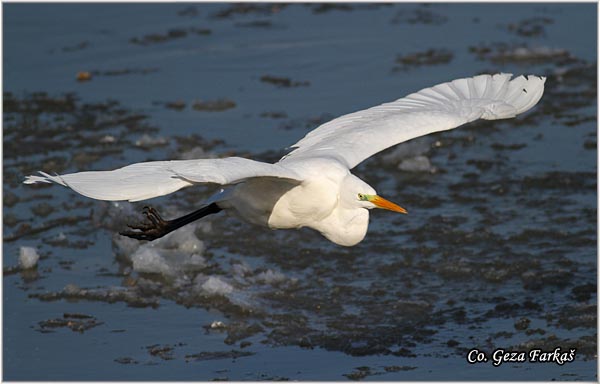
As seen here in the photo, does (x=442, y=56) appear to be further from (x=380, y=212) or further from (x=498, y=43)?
(x=380, y=212)

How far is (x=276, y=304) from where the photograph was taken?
25.0 ft

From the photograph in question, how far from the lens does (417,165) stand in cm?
966

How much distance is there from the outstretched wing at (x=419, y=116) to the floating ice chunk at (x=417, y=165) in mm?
1938

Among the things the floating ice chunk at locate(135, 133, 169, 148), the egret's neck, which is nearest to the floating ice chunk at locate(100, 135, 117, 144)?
the floating ice chunk at locate(135, 133, 169, 148)

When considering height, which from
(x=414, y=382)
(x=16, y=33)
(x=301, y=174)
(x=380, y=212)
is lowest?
(x=414, y=382)

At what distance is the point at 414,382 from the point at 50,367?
79.9 inches

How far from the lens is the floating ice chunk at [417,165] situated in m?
9.64

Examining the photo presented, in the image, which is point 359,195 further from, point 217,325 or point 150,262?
point 150,262

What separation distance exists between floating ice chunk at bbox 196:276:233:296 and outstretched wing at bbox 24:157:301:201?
2265mm

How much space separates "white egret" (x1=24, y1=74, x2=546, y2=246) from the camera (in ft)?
17.1

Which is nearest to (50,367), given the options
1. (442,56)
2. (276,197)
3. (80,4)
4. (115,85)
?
(276,197)

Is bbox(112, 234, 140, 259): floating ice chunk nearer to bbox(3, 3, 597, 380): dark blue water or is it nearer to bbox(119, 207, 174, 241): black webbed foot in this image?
bbox(3, 3, 597, 380): dark blue water

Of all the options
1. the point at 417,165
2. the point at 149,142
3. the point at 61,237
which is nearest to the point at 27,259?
the point at 61,237

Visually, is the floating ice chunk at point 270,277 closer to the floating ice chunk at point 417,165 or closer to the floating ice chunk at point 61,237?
the floating ice chunk at point 61,237
